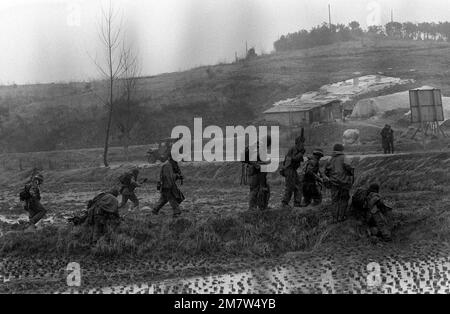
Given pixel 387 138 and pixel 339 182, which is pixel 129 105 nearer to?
pixel 387 138

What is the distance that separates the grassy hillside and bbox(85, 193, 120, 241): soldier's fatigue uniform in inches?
990

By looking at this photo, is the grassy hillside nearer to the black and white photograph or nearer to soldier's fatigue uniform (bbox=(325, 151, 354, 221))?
the black and white photograph

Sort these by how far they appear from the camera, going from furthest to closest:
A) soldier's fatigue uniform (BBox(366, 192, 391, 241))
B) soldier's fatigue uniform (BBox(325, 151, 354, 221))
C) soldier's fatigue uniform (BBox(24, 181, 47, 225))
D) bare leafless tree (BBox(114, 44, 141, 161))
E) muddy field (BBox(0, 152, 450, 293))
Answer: bare leafless tree (BBox(114, 44, 141, 161)) < soldier's fatigue uniform (BBox(24, 181, 47, 225)) < soldier's fatigue uniform (BBox(325, 151, 354, 221)) < soldier's fatigue uniform (BBox(366, 192, 391, 241)) < muddy field (BBox(0, 152, 450, 293))

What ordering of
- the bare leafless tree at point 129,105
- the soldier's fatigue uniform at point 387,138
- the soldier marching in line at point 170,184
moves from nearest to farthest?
the soldier marching in line at point 170,184
the soldier's fatigue uniform at point 387,138
the bare leafless tree at point 129,105

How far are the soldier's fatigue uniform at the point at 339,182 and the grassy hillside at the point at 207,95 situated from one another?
23.4 metres

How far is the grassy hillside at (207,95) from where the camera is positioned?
37000 millimetres

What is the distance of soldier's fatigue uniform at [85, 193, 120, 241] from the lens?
10711mm

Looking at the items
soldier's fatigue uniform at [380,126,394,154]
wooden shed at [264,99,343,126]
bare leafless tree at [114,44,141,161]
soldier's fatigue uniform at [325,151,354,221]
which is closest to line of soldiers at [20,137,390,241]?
soldier's fatigue uniform at [325,151,354,221]

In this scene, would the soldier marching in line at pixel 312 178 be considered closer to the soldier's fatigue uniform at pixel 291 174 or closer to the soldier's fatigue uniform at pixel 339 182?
the soldier's fatigue uniform at pixel 291 174

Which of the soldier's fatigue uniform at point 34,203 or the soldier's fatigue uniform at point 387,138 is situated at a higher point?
the soldier's fatigue uniform at point 387,138

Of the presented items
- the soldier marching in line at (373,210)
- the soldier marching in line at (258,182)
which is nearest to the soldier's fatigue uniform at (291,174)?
the soldier marching in line at (258,182)

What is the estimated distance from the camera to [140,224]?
11242mm

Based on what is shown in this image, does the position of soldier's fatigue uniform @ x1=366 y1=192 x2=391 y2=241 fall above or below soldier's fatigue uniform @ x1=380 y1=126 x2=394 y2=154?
below

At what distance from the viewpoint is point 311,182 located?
1196cm
